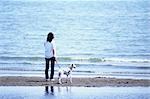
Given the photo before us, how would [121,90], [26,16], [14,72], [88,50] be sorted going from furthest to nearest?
[26,16], [88,50], [14,72], [121,90]

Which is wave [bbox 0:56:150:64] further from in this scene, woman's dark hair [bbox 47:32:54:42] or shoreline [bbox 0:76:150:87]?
woman's dark hair [bbox 47:32:54:42]

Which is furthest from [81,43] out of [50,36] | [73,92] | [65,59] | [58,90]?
[73,92]

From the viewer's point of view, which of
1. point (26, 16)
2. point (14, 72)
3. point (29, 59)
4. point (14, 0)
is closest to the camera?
point (14, 72)

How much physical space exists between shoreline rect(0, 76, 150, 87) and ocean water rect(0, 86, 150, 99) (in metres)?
0.83

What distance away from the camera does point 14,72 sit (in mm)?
27484

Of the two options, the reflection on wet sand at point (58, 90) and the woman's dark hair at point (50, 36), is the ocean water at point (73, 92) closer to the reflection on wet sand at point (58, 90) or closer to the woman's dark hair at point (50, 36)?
the reflection on wet sand at point (58, 90)

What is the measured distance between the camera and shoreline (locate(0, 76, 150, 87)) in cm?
2208

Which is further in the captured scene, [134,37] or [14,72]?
[134,37]

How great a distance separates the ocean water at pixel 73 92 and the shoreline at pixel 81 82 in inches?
32.5

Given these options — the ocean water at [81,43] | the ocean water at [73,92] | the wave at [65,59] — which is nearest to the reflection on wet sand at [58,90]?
the ocean water at [73,92]

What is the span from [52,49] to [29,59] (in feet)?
45.7

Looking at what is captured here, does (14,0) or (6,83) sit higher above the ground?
(14,0)

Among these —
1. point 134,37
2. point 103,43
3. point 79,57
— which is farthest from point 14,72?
point 134,37

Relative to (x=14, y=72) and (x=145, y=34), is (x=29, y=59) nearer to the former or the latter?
(x=14, y=72)
